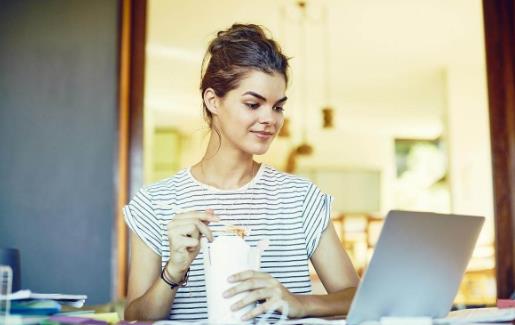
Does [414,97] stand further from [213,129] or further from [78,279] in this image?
[213,129]

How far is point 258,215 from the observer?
1.56 metres

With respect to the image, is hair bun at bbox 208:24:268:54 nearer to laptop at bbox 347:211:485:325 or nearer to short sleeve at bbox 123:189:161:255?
short sleeve at bbox 123:189:161:255

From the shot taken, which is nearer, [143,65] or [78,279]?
[78,279]

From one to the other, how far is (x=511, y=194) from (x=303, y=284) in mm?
1561

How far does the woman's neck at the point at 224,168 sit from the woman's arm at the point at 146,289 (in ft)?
0.79

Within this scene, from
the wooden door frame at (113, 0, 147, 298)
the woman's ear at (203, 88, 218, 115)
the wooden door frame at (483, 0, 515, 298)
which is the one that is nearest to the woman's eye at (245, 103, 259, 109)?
the woman's ear at (203, 88, 218, 115)

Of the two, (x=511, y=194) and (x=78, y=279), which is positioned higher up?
(x=511, y=194)

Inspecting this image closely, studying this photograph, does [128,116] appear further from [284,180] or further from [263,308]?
[263,308]

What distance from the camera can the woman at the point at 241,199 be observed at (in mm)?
1415

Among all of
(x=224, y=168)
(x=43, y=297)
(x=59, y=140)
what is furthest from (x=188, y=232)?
(x=59, y=140)

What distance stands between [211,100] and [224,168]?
18 centimetres

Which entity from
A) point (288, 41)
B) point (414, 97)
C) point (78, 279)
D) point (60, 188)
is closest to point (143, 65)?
point (60, 188)

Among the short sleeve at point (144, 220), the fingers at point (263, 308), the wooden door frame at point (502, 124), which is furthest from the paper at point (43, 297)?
the wooden door frame at point (502, 124)

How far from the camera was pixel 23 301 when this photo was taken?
3.23ft
